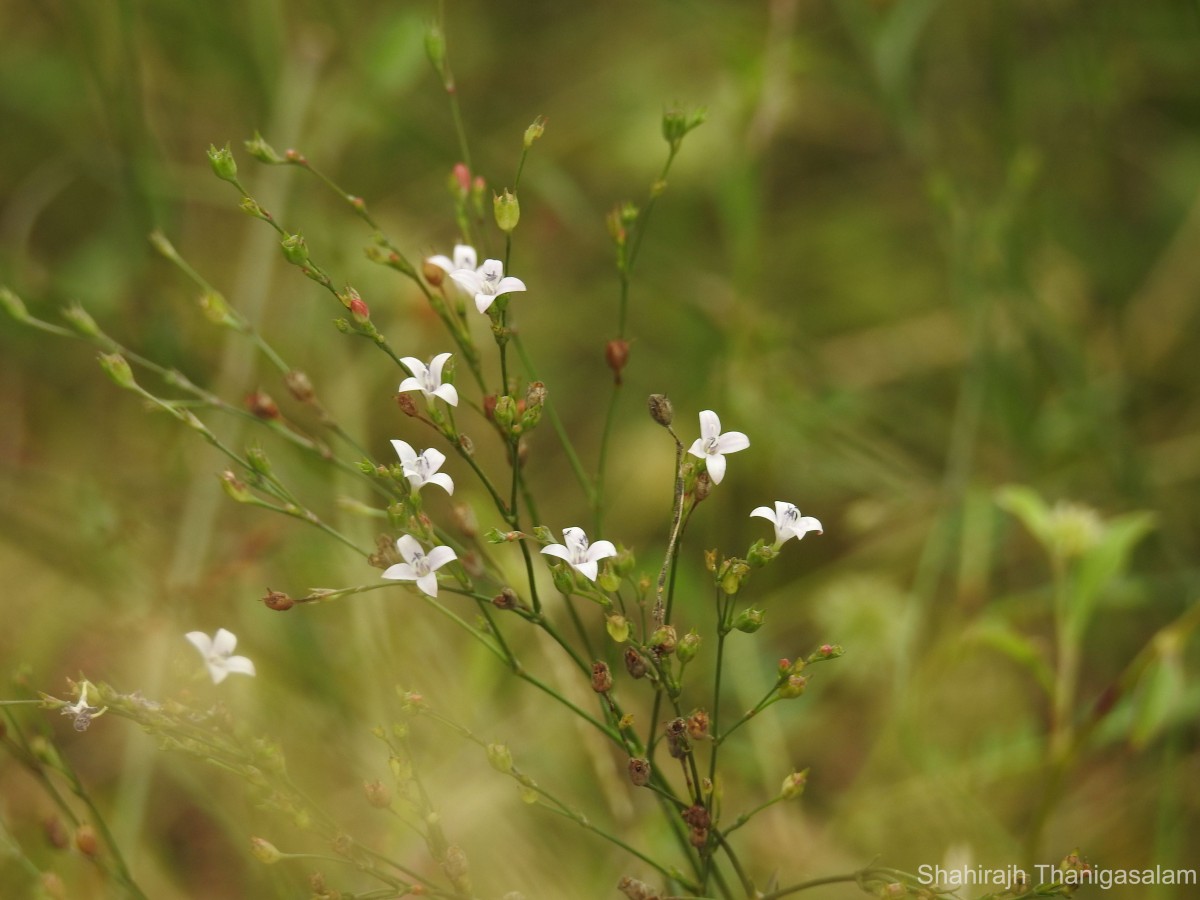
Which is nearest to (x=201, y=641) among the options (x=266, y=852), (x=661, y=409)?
(x=266, y=852)

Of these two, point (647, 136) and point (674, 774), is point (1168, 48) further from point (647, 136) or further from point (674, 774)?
point (674, 774)

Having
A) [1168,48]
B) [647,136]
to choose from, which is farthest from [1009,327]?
[647,136]

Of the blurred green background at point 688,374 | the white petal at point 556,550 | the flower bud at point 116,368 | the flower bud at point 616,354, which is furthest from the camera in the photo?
the blurred green background at point 688,374

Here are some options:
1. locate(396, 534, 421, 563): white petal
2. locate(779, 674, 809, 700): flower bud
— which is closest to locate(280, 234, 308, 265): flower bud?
locate(396, 534, 421, 563): white petal

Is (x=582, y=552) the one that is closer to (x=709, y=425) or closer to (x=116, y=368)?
(x=709, y=425)

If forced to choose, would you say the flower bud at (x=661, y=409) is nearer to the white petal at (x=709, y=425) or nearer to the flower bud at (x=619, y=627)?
the white petal at (x=709, y=425)

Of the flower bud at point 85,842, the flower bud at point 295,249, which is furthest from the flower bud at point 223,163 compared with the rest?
the flower bud at point 85,842

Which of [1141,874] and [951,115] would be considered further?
[951,115]
